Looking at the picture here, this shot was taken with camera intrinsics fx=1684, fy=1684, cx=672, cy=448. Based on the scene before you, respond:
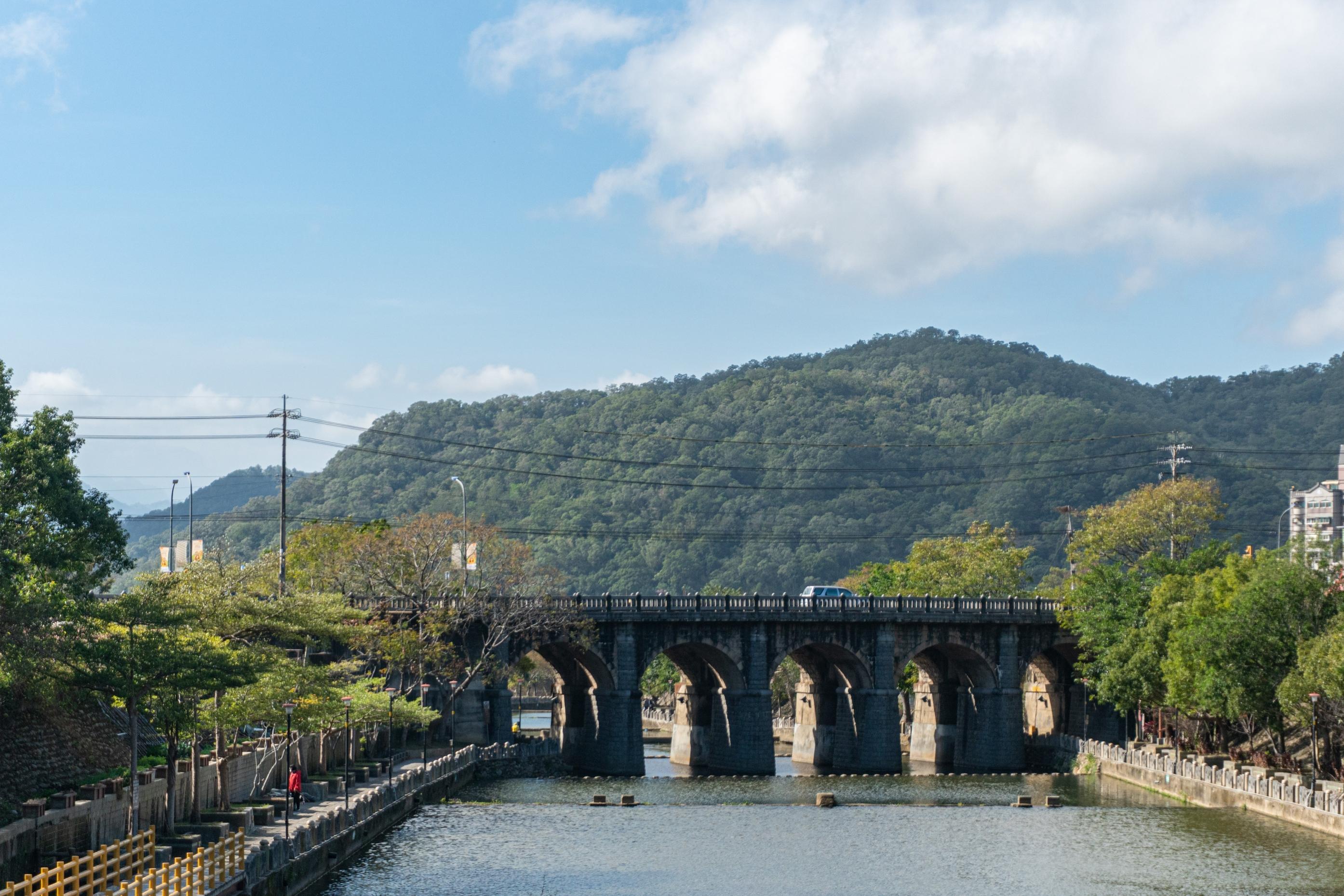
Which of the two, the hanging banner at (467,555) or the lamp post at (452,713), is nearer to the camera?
the hanging banner at (467,555)

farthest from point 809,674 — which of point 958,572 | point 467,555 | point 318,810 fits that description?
point 318,810

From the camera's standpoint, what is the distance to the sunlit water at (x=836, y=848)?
52.7m

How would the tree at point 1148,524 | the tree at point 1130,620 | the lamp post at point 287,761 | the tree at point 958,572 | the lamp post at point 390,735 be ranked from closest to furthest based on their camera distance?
1. the lamp post at point 287,761
2. the lamp post at point 390,735
3. the tree at point 1130,620
4. the tree at point 1148,524
5. the tree at point 958,572

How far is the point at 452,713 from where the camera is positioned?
92062mm

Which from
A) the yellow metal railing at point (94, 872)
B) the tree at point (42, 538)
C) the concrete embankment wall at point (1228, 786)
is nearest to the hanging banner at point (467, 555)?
the tree at point (42, 538)

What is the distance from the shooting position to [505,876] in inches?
2106

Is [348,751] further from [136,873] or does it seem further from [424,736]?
[424,736]

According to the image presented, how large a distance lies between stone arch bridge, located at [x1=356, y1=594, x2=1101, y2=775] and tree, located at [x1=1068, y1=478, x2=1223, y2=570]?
32.8ft

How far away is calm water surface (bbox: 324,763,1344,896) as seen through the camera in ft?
173

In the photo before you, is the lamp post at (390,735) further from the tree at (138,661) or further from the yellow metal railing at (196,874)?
the yellow metal railing at (196,874)

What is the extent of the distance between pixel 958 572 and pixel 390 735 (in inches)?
2328

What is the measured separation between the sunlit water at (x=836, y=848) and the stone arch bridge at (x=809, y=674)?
13214 mm

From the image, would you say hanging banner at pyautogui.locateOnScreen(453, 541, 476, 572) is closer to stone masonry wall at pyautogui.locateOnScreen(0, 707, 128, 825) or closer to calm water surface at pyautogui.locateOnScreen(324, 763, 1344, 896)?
calm water surface at pyautogui.locateOnScreen(324, 763, 1344, 896)

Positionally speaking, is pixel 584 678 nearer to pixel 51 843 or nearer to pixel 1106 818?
pixel 1106 818
